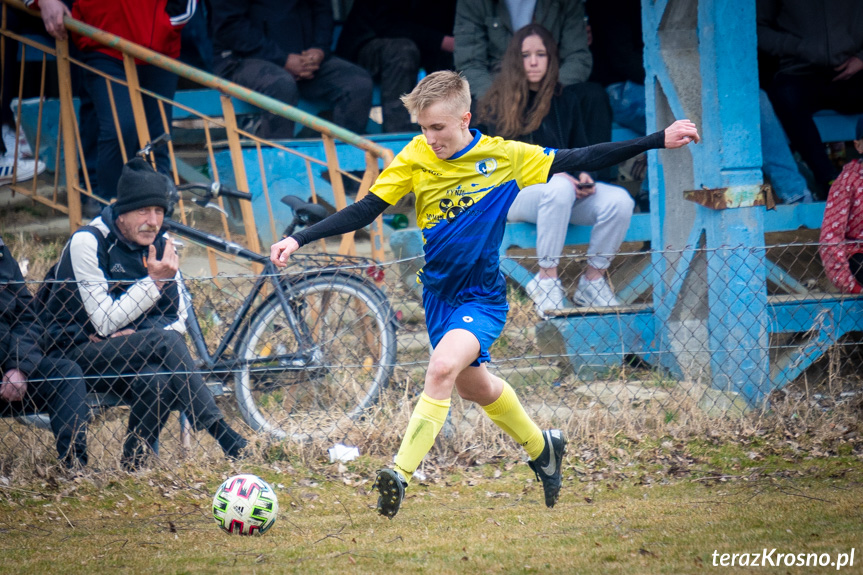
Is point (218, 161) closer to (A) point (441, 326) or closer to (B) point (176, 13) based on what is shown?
(B) point (176, 13)

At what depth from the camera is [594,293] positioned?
5.69m

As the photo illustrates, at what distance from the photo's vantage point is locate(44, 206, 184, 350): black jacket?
4457 mm

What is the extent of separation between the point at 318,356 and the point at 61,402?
53.3 inches

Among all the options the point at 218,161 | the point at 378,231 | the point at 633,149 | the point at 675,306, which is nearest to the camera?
the point at 633,149

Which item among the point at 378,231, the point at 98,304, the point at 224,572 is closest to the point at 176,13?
the point at 378,231

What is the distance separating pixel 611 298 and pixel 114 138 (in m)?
3.64

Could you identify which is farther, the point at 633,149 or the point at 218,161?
the point at 218,161

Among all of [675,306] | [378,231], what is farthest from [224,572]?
[675,306]

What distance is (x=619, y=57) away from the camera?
22.8 feet

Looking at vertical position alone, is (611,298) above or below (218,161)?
below

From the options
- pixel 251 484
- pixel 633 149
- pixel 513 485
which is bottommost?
pixel 513 485

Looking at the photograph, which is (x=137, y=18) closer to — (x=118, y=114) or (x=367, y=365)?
(x=118, y=114)

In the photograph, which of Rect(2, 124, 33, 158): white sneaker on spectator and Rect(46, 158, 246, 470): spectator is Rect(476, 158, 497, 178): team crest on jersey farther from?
Rect(2, 124, 33, 158): white sneaker on spectator

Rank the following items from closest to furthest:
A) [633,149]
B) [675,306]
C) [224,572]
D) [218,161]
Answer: [224,572], [633,149], [675,306], [218,161]
